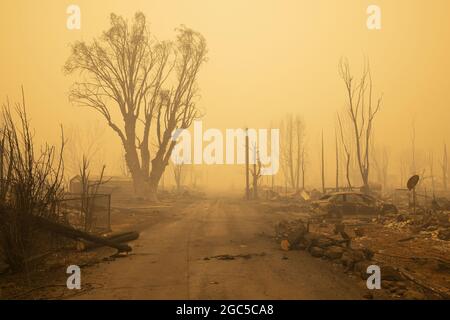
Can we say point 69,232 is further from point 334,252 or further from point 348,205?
point 348,205

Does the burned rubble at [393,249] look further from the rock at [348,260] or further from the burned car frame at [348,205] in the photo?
the burned car frame at [348,205]

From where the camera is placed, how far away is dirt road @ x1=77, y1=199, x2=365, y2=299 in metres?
6.57

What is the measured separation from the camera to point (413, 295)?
6.35 meters

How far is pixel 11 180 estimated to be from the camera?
7684mm

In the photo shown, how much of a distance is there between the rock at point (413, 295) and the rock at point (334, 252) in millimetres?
2785

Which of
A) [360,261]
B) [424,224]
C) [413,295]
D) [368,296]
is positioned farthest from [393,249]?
[368,296]

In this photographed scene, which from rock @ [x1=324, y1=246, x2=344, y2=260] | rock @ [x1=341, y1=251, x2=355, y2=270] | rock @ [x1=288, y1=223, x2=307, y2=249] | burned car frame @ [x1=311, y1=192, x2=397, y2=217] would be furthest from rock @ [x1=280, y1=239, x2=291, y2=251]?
burned car frame @ [x1=311, y1=192, x2=397, y2=217]

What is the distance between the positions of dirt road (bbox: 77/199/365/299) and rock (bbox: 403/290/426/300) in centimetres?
74

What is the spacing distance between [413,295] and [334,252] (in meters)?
3.09

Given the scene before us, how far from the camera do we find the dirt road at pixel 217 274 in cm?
657

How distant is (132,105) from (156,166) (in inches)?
263

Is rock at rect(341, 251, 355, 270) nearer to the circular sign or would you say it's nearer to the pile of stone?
the pile of stone

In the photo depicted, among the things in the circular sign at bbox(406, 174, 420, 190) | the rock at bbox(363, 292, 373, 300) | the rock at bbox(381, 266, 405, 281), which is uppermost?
the circular sign at bbox(406, 174, 420, 190)
